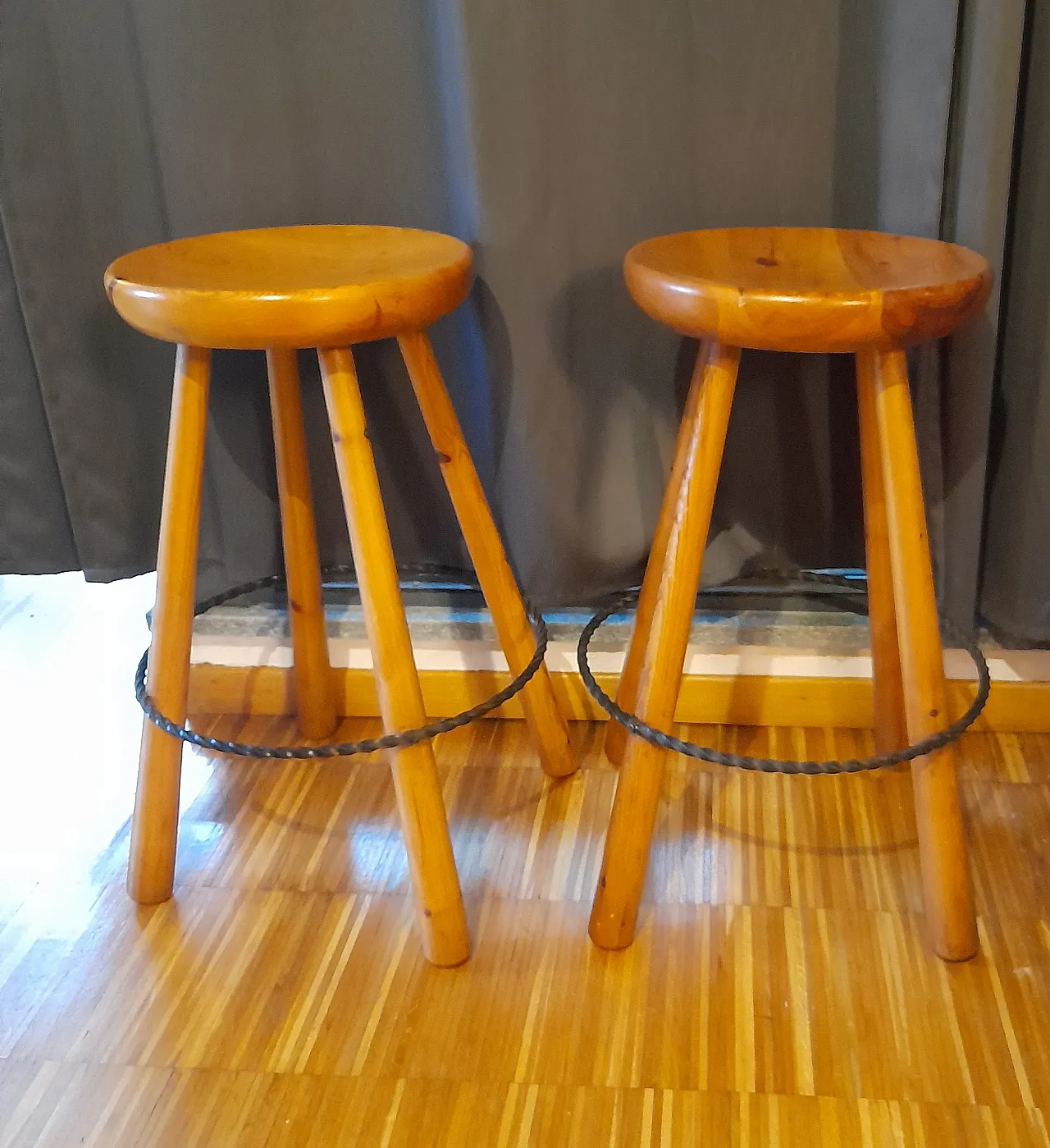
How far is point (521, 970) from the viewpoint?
2.79 feet

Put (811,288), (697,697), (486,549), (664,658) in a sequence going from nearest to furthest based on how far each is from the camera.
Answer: (811,288) < (664,658) < (486,549) < (697,697)

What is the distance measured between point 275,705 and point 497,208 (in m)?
0.62

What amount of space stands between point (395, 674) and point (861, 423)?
45cm

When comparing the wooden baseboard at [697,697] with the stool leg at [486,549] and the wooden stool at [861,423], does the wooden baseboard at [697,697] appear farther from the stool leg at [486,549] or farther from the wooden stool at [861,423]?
the wooden stool at [861,423]

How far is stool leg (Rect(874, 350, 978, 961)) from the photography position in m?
0.75

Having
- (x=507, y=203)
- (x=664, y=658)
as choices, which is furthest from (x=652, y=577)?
(x=507, y=203)

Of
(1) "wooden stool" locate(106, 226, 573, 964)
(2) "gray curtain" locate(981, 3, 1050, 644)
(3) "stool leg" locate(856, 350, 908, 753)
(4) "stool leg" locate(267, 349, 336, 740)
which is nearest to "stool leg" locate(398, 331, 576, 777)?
(1) "wooden stool" locate(106, 226, 573, 964)

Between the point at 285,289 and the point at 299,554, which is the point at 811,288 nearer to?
the point at 285,289

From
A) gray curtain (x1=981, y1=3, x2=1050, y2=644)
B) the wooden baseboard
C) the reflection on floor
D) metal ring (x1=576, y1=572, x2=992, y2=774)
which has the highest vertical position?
gray curtain (x1=981, y1=3, x2=1050, y2=644)

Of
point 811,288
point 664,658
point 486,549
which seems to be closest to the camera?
point 811,288

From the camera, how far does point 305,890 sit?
944 mm

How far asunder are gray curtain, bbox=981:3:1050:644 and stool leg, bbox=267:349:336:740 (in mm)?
640

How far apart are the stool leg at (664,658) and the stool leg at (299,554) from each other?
379 mm

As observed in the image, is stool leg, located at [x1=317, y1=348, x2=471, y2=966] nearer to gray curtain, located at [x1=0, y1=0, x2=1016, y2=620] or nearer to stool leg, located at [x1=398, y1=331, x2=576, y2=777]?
stool leg, located at [x1=398, y1=331, x2=576, y2=777]
